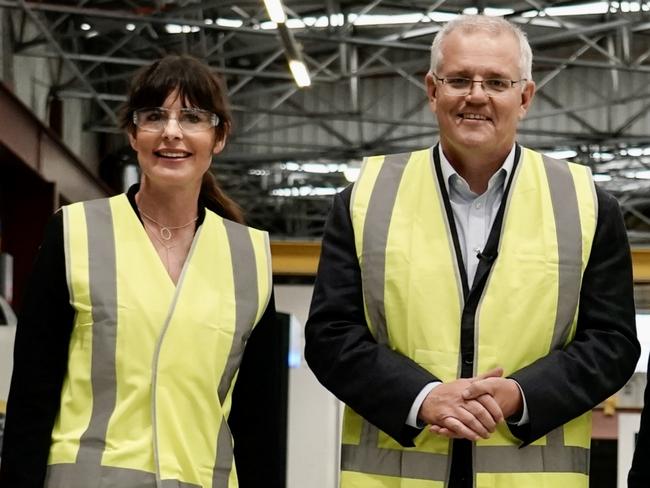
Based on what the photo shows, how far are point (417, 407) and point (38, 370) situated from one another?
2.66 feet

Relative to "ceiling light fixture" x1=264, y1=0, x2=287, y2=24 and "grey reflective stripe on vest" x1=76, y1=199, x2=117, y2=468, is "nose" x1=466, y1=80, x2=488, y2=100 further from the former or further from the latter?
"ceiling light fixture" x1=264, y1=0, x2=287, y2=24

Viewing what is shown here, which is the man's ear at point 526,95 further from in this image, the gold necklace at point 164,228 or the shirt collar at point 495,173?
the gold necklace at point 164,228

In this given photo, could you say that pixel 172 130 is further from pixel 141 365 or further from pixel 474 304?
pixel 474 304

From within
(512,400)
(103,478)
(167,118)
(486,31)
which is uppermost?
(486,31)

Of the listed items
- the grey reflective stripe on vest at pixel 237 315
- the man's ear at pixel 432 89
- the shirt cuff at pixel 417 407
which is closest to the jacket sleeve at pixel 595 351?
the shirt cuff at pixel 417 407

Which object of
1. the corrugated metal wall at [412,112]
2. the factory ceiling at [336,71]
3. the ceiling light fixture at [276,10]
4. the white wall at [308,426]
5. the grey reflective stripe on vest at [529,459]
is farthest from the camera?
the corrugated metal wall at [412,112]

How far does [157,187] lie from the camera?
9.48ft

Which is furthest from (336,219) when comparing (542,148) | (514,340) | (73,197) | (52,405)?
(542,148)

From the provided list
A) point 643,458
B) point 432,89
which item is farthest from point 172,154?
point 643,458

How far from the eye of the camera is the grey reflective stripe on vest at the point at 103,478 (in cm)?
265

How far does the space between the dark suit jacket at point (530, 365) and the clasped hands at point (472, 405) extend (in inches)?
2.0

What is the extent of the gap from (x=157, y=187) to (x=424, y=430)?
0.81 meters

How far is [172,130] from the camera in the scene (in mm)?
2812

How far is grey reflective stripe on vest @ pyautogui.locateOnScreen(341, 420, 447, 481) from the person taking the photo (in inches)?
109
